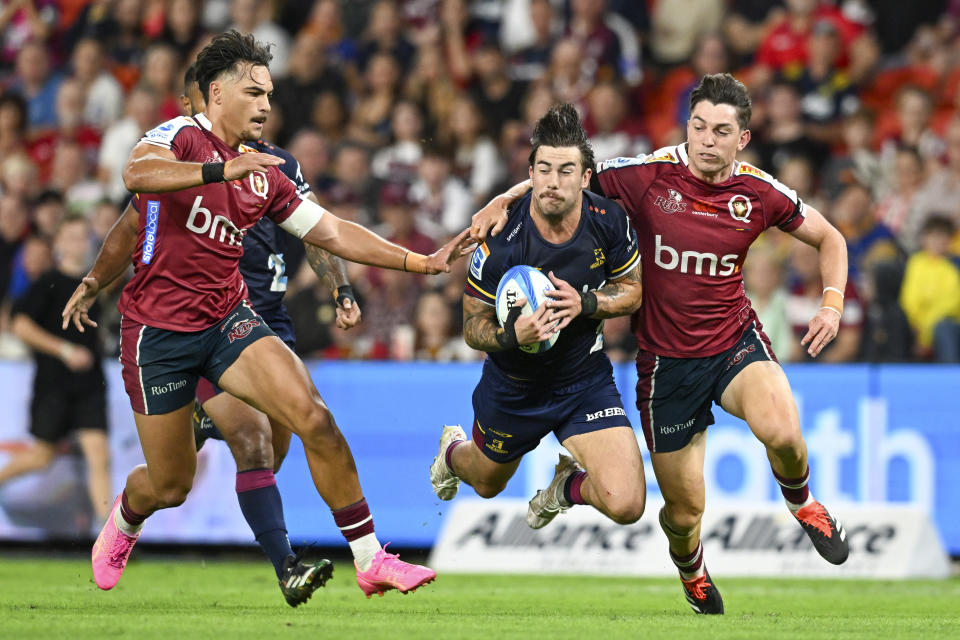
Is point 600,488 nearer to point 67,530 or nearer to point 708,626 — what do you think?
point 708,626

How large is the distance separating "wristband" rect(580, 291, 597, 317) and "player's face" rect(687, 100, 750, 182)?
3.53 ft

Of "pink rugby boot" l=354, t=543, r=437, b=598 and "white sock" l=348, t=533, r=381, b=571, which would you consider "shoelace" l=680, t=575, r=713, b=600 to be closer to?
"pink rugby boot" l=354, t=543, r=437, b=598

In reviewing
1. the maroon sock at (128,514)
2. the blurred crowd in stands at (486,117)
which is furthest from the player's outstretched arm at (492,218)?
the blurred crowd in stands at (486,117)

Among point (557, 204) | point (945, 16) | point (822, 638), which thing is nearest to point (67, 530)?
point (557, 204)

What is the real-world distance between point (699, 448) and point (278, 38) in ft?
34.4

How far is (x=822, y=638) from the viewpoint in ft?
22.0

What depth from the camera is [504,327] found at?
762 cm

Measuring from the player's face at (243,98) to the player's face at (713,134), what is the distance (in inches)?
92.3

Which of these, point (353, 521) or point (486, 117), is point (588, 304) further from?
point (486, 117)

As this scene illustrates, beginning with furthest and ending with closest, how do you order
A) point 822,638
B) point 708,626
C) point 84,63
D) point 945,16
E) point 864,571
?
point 84,63
point 945,16
point 864,571
point 708,626
point 822,638

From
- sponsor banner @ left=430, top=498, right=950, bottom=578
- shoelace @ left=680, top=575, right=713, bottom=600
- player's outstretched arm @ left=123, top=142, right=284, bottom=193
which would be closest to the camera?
player's outstretched arm @ left=123, top=142, right=284, bottom=193

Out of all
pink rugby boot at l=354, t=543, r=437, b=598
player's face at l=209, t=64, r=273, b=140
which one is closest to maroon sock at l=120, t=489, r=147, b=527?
pink rugby boot at l=354, t=543, r=437, b=598

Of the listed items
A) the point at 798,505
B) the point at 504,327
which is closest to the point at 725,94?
the point at 504,327

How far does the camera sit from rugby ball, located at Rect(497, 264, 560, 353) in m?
7.48
